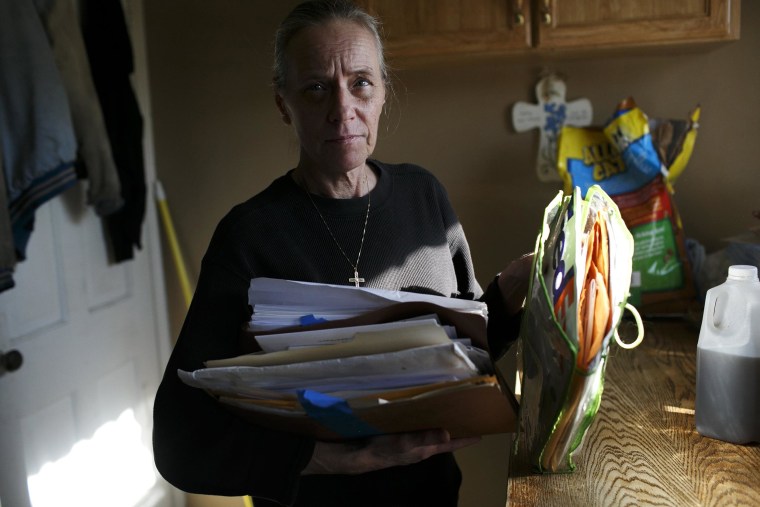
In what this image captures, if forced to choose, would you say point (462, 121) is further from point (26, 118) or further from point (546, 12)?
point (26, 118)

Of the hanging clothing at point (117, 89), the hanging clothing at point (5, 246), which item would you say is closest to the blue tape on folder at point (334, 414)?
the hanging clothing at point (5, 246)

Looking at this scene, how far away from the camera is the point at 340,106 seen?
1.23 metres

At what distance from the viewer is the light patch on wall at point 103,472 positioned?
205cm

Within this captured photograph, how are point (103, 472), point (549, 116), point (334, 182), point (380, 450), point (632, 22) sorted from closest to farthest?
1. point (380, 450)
2. point (334, 182)
3. point (632, 22)
4. point (549, 116)
5. point (103, 472)

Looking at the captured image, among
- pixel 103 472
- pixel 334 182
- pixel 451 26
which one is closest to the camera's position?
pixel 334 182

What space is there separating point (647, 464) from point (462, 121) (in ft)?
4.53

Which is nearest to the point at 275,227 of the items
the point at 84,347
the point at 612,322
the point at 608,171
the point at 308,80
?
the point at 308,80

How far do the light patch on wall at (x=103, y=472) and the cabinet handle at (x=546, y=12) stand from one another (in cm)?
179

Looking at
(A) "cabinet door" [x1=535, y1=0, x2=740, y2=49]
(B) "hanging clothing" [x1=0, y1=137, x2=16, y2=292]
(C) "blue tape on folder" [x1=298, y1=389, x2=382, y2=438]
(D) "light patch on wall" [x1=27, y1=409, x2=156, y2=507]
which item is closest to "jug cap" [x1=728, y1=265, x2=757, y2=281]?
(C) "blue tape on folder" [x1=298, y1=389, x2=382, y2=438]

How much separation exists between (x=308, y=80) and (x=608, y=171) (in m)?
1.05

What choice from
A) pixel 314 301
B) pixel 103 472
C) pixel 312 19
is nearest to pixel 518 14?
pixel 312 19

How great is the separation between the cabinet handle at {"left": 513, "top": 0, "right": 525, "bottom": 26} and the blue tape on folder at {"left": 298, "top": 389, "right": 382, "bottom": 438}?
1253 mm

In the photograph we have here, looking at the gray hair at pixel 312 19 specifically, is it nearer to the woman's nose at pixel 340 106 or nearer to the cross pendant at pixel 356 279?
the woman's nose at pixel 340 106

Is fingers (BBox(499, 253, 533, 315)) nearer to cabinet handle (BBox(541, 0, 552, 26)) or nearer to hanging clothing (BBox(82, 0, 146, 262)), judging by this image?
cabinet handle (BBox(541, 0, 552, 26))
